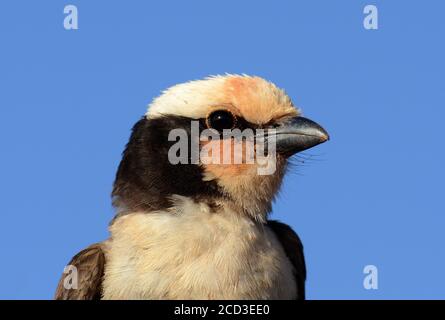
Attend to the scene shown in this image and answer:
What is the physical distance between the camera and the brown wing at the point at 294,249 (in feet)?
34.8

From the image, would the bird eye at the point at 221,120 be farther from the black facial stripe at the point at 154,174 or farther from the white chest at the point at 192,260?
the white chest at the point at 192,260

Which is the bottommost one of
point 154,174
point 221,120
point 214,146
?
point 154,174

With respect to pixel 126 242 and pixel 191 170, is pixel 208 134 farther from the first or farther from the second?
pixel 126 242

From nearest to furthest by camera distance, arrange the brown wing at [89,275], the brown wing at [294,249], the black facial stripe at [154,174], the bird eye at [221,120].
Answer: the black facial stripe at [154,174] → the brown wing at [89,275] → the bird eye at [221,120] → the brown wing at [294,249]

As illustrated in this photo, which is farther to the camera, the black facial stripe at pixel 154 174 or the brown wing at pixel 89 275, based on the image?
the brown wing at pixel 89 275

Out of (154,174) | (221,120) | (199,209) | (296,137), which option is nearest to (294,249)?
(296,137)

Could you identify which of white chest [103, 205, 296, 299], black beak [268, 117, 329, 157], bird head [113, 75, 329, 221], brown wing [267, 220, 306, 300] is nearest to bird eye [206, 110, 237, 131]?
bird head [113, 75, 329, 221]

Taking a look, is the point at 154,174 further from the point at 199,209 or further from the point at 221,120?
the point at 221,120

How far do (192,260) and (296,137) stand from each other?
70.6 inches

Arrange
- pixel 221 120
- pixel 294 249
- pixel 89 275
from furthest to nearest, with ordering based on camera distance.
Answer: pixel 294 249
pixel 221 120
pixel 89 275

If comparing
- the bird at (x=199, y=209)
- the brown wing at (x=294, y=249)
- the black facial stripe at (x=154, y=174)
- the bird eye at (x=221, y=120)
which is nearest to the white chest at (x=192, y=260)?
the bird at (x=199, y=209)

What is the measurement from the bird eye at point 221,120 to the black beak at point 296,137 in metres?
0.52

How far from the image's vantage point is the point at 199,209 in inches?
369
